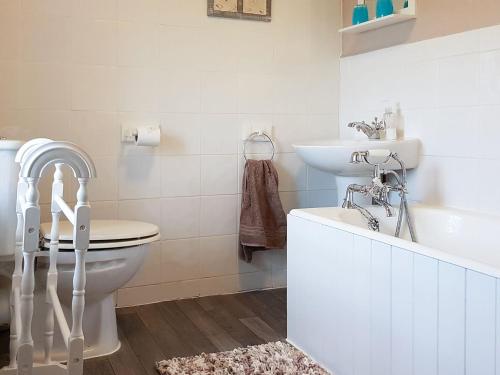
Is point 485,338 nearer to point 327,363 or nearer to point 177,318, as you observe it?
point 327,363

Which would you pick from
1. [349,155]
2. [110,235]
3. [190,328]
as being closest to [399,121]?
[349,155]

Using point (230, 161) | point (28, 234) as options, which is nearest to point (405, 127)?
point (230, 161)

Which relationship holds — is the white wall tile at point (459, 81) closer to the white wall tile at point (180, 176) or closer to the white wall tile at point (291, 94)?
the white wall tile at point (291, 94)

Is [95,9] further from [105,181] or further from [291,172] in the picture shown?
[291,172]

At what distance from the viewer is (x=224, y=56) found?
3.00 metres

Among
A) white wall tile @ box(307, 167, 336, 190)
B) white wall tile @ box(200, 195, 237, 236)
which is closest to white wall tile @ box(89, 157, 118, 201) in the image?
white wall tile @ box(200, 195, 237, 236)

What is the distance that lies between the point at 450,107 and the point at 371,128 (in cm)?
43

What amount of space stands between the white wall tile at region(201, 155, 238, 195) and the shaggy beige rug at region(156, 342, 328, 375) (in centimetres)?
98

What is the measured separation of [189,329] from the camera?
2594 millimetres

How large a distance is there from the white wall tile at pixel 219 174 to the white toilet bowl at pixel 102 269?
0.68m

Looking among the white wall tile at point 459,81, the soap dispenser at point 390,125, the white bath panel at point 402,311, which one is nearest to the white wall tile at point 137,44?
the soap dispenser at point 390,125

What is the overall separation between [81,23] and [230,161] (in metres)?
1.00

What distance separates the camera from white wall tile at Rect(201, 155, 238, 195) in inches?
119

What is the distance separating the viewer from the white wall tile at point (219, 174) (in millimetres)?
3014
